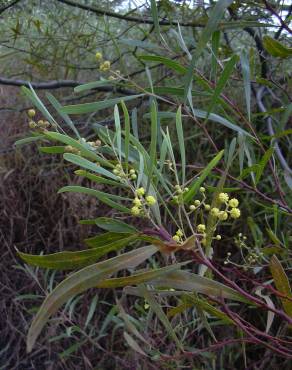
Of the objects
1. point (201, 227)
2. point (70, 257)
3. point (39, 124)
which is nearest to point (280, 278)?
point (201, 227)

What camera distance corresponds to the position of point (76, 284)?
Answer: 40 cm

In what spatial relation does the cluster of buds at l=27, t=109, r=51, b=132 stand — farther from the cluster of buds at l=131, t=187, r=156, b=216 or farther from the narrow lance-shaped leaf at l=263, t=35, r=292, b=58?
the narrow lance-shaped leaf at l=263, t=35, r=292, b=58

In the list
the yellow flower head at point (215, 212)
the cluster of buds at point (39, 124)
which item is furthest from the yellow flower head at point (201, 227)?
the cluster of buds at point (39, 124)

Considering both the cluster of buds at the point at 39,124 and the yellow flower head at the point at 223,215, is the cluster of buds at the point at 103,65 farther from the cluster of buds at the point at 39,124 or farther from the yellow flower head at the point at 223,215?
the yellow flower head at the point at 223,215

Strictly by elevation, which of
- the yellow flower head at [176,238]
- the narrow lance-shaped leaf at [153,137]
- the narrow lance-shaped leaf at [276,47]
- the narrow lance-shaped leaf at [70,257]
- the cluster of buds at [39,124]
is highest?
the narrow lance-shaped leaf at [276,47]

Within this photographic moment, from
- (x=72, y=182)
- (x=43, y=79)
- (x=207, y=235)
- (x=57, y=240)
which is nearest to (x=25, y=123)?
(x=43, y=79)

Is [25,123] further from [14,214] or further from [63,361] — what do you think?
[63,361]

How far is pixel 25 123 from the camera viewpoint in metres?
1.93

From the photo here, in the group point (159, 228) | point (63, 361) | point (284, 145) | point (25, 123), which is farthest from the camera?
point (25, 123)

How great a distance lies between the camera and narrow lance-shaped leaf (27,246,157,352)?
0.37 metres

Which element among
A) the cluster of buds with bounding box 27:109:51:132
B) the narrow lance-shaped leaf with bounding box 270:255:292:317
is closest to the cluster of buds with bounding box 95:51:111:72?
the cluster of buds with bounding box 27:109:51:132

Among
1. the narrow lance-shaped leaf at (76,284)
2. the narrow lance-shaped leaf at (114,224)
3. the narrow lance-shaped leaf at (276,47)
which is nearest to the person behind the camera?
the narrow lance-shaped leaf at (76,284)

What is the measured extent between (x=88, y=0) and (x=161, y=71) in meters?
0.36

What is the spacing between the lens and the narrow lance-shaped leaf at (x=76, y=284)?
0.37 meters
